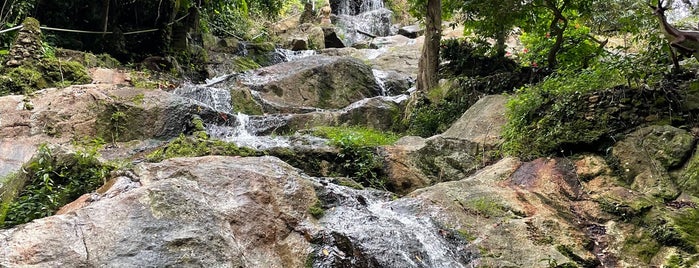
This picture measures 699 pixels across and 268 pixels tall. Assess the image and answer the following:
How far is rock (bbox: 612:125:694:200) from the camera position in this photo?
5352mm

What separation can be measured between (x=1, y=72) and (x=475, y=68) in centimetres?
960

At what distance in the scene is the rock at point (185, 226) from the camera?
328cm

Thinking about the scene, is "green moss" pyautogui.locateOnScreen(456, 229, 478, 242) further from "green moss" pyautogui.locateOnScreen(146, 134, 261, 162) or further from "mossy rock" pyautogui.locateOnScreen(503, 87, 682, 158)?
"green moss" pyautogui.locateOnScreen(146, 134, 261, 162)

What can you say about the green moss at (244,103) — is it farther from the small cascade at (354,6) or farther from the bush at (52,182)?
the small cascade at (354,6)

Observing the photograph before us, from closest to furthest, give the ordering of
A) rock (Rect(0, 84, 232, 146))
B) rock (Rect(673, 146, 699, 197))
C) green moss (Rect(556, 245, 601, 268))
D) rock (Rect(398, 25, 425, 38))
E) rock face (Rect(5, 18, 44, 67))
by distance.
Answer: green moss (Rect(556, 245, 601, 268)) < rock (Rect(673, 146, 699, 197)) < rock (Rect(0, 84, 232, 146)) < rock face (Rect(5, 18, 44, 67)) < rock (Rect(398, 25, 425, 38))

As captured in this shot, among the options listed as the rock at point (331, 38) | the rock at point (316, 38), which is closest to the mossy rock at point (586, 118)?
the rock at point (316, 38)

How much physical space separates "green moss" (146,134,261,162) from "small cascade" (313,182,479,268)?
2078 millimetres

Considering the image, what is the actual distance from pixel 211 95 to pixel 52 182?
20.9 ft

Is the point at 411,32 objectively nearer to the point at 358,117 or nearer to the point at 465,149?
the point at 358,117

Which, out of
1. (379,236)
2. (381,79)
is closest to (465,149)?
(379,236)

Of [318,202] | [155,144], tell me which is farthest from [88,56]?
[318,202]

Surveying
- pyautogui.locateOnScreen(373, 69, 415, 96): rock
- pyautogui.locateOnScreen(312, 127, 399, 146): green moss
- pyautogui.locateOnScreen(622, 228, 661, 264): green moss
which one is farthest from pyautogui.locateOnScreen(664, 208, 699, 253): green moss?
pyautogui.locateOnScreen(373, 69, 415, 96): rock

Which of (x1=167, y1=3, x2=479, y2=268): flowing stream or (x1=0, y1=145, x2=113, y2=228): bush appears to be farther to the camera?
(x1=0, y1=145, x2=113, y2=228): bush

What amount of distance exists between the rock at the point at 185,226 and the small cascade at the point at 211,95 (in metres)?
5.86
